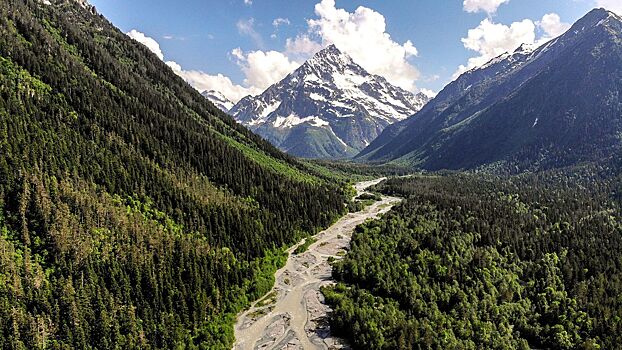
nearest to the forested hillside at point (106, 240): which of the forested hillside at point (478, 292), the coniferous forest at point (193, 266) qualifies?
the coniferous forest at point (193, 266)


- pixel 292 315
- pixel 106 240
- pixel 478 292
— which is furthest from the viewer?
pixel 478 292

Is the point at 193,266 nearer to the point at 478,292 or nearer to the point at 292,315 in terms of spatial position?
the point at 292,315

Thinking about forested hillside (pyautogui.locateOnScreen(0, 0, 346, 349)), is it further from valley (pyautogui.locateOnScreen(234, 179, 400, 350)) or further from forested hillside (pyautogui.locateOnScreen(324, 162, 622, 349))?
forested hillside (pyautogui.locateOnScreen(324, 162, 622, 349))

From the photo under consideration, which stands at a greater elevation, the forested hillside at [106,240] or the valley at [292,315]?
the forested hillside at [106,240]

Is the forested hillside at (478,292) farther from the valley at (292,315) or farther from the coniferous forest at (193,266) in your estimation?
the valley at (292,315)

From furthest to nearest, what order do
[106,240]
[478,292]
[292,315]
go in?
1. [478,292]
2. [106,240]
3. [292,315]

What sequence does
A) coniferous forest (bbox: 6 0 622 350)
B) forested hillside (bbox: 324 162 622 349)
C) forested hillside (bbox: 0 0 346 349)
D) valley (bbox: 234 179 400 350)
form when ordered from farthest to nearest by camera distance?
forested hillside (bbox: 324 162 622 349) → valley (bbox: 234 179 400 350) → coniferous forest (bbox: 6 0 622 350) → forested hillside (bbox: 0 0 346 349)

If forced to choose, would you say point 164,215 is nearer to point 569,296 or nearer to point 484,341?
point 484,341

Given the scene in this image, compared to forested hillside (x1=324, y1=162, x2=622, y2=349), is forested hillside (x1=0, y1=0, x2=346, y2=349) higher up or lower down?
higher up

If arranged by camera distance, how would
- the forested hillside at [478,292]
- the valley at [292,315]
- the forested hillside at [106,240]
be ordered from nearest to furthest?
the forested hillside at [106,240]
the valley at [292,315]
the forested hillside at [478,292]

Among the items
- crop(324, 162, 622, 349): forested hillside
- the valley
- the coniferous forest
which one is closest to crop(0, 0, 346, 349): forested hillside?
the coniferous forest

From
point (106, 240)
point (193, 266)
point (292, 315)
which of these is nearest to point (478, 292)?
point (292, 315)
